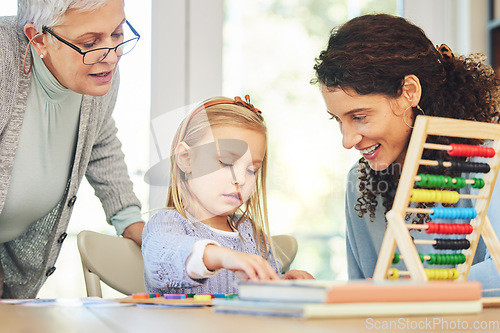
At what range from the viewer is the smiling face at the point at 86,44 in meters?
1.40

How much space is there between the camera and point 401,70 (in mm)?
1386

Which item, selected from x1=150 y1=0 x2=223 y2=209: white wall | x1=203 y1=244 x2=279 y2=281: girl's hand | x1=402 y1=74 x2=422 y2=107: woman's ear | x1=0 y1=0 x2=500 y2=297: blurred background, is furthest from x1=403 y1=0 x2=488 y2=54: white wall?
x1=203 y1=244 x2=279 y2=281: girl's hand

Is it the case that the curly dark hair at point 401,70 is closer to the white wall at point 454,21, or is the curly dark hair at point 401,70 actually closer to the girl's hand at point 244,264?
the girl's hand at point 244,264

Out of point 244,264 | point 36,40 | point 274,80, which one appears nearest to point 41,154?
point 36,40

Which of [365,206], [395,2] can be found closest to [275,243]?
[365,206]

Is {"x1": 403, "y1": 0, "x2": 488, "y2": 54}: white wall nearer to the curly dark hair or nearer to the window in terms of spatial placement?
the window

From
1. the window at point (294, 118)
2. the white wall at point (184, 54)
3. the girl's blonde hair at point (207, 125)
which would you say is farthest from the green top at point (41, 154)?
the window at point (294, 118)

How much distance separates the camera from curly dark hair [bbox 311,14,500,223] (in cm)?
138

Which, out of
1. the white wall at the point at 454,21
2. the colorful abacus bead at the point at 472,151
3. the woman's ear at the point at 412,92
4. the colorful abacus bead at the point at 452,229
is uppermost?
the white wall at the point at 454,21

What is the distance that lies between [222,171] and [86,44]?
48 centimetres

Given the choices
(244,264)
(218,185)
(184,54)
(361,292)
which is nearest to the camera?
(361,292)

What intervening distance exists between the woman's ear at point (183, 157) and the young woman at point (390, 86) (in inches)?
15.3

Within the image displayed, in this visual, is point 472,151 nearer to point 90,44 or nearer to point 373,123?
point 373,123

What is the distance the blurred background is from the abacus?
4.79ft
